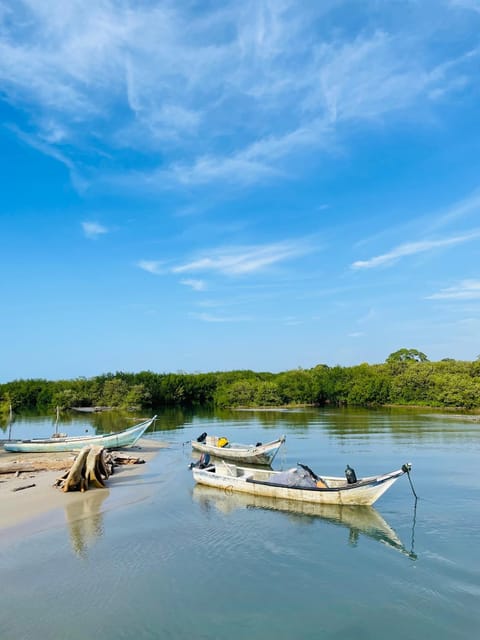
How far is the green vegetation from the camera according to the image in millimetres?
74875

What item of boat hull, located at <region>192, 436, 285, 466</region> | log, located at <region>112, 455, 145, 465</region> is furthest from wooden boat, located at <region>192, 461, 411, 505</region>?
log, located at <region>112, 455, 145, 465</region>

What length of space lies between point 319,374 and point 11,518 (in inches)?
3148

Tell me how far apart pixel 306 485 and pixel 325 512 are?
53.1 inches

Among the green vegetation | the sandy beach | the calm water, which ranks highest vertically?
the green vegetation

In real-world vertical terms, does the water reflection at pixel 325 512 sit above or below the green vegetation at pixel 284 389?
below

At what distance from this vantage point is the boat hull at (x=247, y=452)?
27625 millimetres

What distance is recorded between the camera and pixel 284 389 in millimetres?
86438

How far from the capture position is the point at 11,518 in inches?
651

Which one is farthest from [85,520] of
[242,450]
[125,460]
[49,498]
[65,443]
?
[65,443]

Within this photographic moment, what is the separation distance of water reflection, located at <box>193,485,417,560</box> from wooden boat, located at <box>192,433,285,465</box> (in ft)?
24.1

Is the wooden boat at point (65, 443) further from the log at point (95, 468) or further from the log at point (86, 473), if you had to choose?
the log at point (86, 473)

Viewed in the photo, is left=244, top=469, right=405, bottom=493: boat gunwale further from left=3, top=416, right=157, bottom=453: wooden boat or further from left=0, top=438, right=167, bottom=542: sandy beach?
left=3, top=416, right=157, bottom=453: wooden boat

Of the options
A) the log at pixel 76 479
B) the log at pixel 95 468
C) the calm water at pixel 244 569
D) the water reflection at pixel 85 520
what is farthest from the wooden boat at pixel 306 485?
the log at pixel 76 479

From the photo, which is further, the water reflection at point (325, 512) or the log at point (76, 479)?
the log at point (76, 479)
